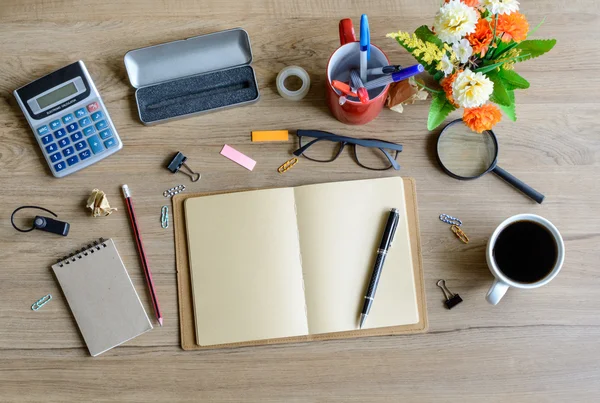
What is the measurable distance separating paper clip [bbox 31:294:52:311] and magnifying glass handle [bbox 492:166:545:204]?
2.47 ft

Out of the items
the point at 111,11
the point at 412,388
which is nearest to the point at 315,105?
the point at 111,11

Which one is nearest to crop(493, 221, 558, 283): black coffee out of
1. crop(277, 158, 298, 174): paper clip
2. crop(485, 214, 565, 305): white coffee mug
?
crop(485, 214, 565, 305): white coffee mug

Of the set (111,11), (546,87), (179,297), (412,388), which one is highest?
(111,11)

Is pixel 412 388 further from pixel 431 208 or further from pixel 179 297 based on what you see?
pixel 179 297

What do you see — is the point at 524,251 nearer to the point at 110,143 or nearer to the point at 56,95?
the point at 110,143

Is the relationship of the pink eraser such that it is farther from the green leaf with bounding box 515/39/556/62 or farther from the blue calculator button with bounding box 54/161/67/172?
the green leaf with bounding box 515/39/556/62

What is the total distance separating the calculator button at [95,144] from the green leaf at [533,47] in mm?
651

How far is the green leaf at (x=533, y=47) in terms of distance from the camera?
734 mm

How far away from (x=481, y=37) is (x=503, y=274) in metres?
0.35

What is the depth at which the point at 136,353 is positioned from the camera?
847 millimetres

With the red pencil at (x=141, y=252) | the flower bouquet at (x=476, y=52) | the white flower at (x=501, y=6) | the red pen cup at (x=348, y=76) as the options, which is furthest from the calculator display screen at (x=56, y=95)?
the white flower at (x=501, y=6)

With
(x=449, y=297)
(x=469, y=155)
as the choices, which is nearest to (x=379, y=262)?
(x=449, y=297)

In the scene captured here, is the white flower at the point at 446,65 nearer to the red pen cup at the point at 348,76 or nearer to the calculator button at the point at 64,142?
the red pen cup at the point at 348,76

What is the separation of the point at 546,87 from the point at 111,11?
2.44 ft
